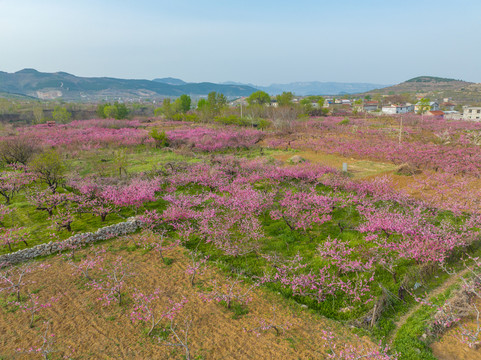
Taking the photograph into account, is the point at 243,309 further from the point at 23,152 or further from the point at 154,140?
the point at 154,140

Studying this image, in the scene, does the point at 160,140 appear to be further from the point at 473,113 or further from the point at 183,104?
the point at 473,113

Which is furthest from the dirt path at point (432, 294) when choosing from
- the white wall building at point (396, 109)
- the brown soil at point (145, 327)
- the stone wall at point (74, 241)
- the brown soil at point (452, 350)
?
the white wall building at point (396, 109)

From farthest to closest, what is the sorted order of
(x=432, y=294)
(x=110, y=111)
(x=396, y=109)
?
1. (x=396, y=109)
2. (x=110, y=111)
3. (x=432, y=294)

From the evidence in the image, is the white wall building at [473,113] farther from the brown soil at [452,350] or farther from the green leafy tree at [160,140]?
the brown soil at [452,350]

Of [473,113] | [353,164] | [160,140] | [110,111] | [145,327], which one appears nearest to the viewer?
[145,327]

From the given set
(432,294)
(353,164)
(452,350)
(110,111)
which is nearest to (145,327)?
(452,350)
